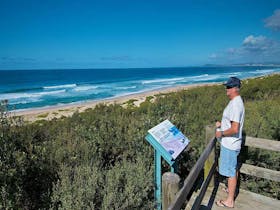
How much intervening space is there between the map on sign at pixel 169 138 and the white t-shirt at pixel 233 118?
0.62 meters

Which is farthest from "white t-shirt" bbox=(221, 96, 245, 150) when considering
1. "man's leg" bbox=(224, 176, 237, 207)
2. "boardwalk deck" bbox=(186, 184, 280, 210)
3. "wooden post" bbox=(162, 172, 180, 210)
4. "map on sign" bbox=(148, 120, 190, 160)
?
"wooden post" bbox=(162, 172, 180, 210)

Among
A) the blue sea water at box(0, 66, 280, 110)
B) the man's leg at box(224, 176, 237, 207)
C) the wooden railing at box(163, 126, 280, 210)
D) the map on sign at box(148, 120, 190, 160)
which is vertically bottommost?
the blue sea water at box(0, 66, 280, 110)

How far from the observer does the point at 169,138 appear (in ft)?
11.4

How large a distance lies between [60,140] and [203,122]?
3.85 m

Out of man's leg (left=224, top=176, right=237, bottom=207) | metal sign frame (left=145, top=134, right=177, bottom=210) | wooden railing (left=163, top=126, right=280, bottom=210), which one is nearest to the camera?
wooden railing (left=163, top=126, right=280, bottom=210)

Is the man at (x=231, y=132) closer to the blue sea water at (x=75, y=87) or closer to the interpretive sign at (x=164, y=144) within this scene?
the interpretive sign at (x=164, y=144)

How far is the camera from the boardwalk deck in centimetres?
375

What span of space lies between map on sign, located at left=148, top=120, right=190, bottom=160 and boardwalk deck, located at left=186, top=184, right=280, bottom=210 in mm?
1064

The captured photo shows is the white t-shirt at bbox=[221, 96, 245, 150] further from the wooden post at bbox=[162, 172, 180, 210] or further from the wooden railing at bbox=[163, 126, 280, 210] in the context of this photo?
the wooden post at bbox=[162, 172, 180, 210]

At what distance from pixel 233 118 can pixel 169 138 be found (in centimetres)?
91

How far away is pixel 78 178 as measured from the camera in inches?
130

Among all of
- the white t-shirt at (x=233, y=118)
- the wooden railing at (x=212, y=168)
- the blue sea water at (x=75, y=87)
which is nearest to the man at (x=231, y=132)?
the white t-shirt at (x=233, y=118)

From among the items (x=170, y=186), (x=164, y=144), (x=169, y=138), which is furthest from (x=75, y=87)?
(x=170, y=186)

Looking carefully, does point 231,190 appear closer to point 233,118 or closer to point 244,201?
point 244,201
